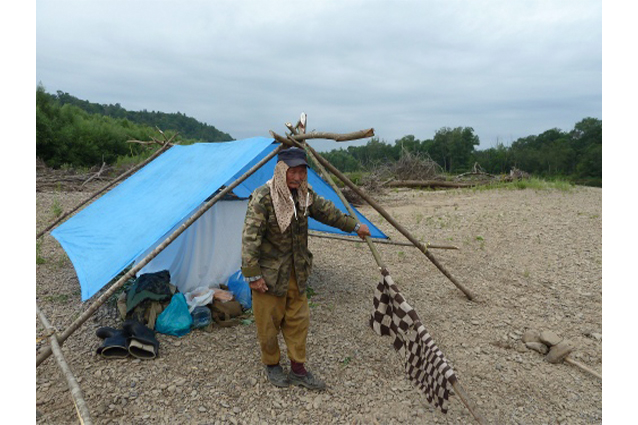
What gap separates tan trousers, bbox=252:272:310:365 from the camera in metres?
2.88

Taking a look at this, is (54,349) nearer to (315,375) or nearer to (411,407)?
(315,375)

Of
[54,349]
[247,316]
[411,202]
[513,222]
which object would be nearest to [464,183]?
[411,202]

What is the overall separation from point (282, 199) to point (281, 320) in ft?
3.07

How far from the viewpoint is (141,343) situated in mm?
3346

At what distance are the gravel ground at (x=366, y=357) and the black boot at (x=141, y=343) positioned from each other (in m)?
0.07

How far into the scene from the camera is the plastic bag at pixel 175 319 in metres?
3.73

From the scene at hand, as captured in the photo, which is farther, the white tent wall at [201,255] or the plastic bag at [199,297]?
the white tent wall at [201,255]

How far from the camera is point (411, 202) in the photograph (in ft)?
42.6

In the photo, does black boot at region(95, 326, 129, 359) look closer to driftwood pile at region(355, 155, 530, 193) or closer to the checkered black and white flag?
the checkered black and white flag

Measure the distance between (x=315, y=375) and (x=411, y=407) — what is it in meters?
0.80

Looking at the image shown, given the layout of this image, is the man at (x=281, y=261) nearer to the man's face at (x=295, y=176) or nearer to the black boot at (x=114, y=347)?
the man's face at (x=295, y=176)

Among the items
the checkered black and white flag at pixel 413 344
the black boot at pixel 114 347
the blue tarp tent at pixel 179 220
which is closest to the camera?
the checkered black and white flag at pixel 413 344

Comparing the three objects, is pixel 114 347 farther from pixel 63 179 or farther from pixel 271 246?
pixel 63 179

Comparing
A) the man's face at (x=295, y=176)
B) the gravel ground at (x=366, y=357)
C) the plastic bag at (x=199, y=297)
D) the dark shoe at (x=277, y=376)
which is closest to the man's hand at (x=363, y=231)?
the man's face at (x=295, y=176)
